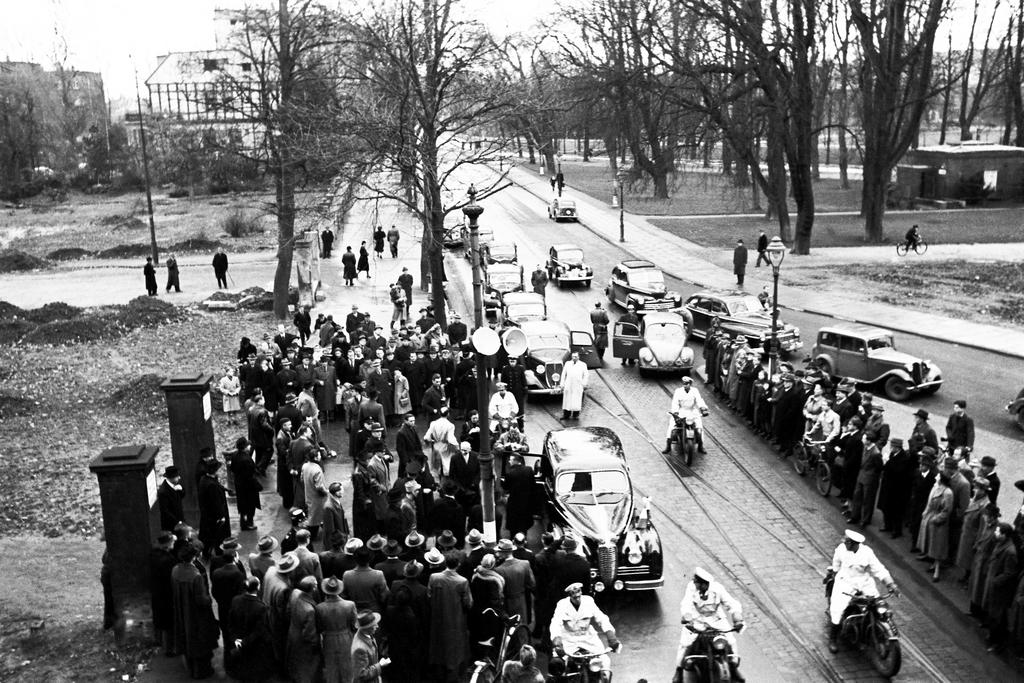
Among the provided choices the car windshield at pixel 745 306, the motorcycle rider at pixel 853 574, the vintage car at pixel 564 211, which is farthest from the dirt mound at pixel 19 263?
the motorcycle rider at pixel 853 574

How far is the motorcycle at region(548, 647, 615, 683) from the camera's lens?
9.96 meters

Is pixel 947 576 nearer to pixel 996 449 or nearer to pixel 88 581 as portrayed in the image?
pixel 996 449

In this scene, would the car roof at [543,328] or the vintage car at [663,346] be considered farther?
the car roof at [543,328]

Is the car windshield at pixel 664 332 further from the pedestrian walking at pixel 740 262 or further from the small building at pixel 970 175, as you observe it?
the small building at pixel 970 175

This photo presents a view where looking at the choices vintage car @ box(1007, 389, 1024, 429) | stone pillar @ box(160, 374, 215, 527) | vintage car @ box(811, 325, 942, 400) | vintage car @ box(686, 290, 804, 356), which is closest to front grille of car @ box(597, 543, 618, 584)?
stone pillar @ box(160, 374, 215, 527)

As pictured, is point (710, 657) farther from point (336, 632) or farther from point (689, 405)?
point (689, 405)

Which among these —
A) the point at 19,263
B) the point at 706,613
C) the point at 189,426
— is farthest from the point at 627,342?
the point at 19,263

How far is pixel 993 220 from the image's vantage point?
53.1 m

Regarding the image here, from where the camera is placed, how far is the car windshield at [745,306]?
28031mm

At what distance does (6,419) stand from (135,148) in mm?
85679

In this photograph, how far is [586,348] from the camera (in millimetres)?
25594

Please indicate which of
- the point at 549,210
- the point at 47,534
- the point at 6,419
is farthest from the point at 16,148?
the point at 47,534

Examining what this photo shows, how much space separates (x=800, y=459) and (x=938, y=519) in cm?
479

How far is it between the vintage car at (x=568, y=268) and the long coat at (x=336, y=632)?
2863 centimetres
